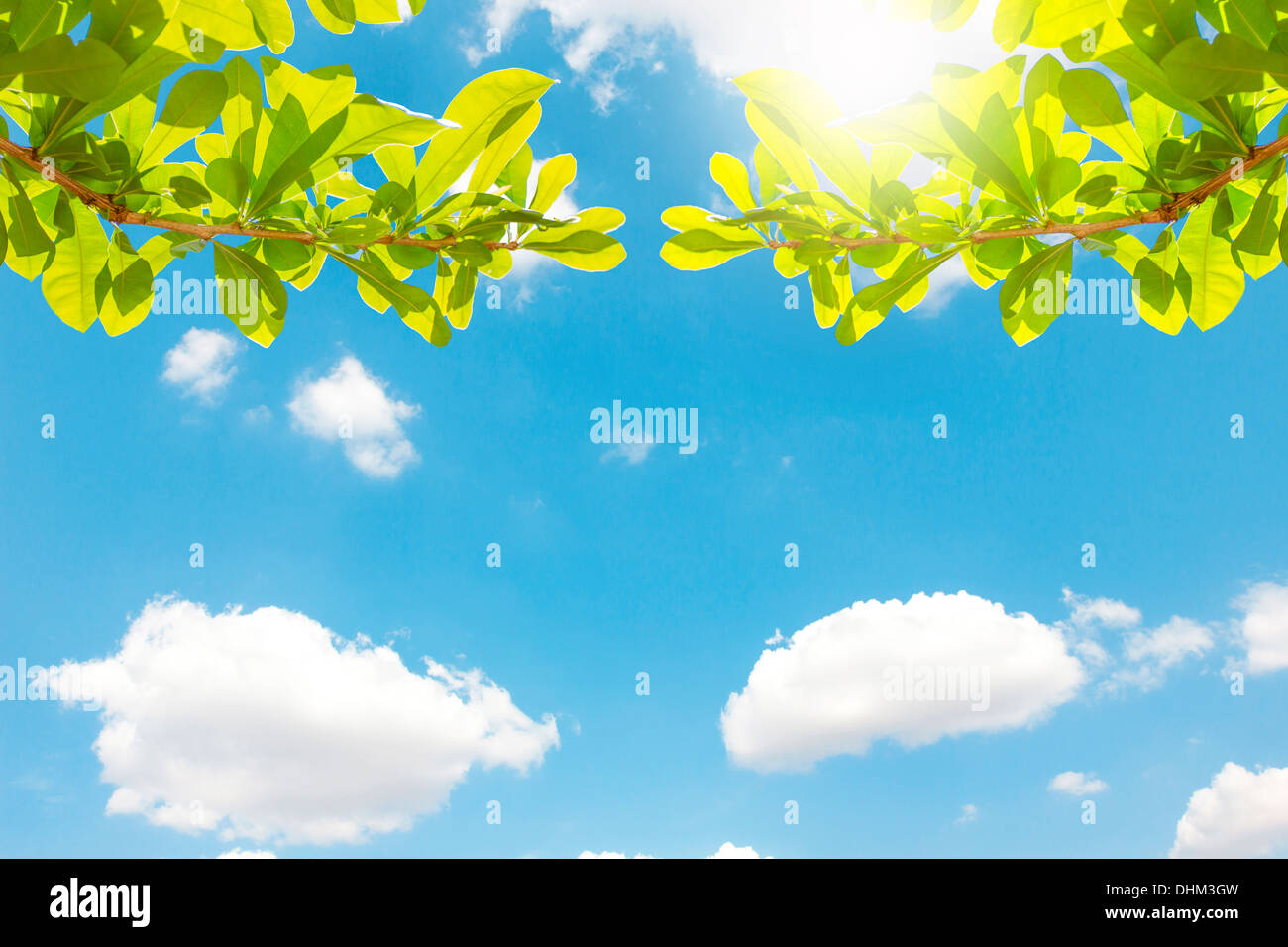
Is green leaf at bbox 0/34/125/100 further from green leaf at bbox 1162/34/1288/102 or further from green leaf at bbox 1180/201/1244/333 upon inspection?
green leaf at bbox 1180/201/1244/333

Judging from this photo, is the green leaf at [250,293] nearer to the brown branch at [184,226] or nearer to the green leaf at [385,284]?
the brown branch at [184,226]

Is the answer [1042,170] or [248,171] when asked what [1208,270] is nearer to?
[1042,170]

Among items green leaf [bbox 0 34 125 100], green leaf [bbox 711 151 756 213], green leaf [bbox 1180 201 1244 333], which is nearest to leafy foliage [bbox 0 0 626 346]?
green leaf [bbox 0 34 125 100]

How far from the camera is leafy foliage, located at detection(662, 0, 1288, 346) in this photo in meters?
1.43

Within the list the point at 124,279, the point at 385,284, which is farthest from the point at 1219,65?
the point at 124,279

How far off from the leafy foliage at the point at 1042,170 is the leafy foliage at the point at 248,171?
16.0 inches

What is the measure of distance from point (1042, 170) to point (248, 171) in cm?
151

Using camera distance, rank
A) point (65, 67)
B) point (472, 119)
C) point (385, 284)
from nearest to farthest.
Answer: point (65, 67) < point (472, 119) < point (385, 284)

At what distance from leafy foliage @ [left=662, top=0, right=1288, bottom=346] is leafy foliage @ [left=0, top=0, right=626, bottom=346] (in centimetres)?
41

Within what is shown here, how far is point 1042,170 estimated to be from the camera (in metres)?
1.56

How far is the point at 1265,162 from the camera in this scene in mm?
1492
